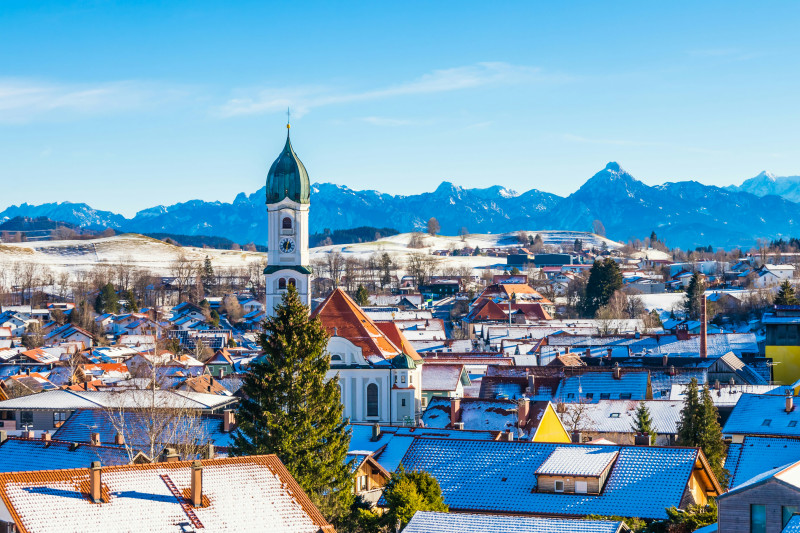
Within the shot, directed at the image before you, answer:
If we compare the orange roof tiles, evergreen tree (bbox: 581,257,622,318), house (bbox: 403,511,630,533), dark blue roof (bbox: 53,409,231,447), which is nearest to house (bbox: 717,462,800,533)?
house (bbox: 403,511,630,533)

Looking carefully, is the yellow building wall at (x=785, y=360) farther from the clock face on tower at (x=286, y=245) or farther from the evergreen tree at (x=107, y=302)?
the evergreen tree at (x=107, y=302)

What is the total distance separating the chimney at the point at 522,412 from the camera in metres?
48.2

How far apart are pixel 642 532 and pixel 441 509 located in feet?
17.8

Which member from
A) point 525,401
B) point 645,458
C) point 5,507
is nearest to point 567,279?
point 525,401

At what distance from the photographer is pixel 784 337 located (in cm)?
8012

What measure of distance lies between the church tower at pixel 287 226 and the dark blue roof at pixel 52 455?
35.8 m

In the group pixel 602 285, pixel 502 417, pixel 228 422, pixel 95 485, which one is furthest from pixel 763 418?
pixel 602 285

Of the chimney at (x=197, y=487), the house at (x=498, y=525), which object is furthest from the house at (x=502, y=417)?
the chimney at (x=197, y=487)

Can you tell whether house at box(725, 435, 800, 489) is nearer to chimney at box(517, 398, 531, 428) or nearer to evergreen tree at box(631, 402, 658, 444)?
evergreen tree at box(631, 402, 658, 444)

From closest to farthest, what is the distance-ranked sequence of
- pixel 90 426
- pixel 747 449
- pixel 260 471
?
pixel 260 471
pixel 747 449
pixel 90 426

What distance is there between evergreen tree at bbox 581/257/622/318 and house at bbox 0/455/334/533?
117m

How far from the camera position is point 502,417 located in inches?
2015

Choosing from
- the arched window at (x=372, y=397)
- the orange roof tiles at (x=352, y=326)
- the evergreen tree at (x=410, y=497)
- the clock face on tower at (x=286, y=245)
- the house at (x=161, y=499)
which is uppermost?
the clock face on tower at (x=286, y=245)

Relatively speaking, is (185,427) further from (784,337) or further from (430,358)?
(784,337)
